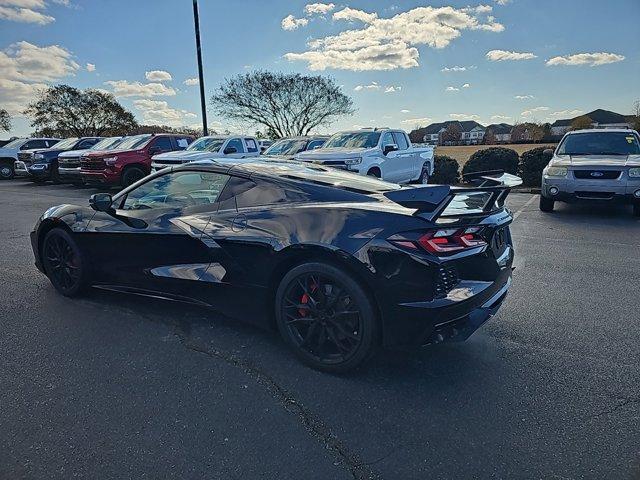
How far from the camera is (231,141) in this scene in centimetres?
1462

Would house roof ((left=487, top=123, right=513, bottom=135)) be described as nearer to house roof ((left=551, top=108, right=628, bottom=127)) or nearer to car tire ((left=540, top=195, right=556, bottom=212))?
house roof ((left=551, top=108, right=628, bottom=127))

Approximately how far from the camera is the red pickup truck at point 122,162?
13977mm

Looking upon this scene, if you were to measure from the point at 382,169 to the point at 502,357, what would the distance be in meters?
8.70

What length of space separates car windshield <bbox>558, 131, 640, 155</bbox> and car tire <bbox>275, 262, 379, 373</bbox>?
895 centimetres

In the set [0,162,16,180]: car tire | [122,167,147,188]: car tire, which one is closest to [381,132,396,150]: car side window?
[122,167,147,188]: car tire

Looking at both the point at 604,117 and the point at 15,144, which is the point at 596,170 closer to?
the point at 15,144

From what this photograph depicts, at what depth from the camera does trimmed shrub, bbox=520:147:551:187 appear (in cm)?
1417

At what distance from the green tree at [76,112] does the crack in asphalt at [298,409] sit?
148 ft

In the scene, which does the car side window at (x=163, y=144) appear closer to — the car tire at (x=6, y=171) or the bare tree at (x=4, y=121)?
the car tire at (x=6, y=171)

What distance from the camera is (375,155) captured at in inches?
443

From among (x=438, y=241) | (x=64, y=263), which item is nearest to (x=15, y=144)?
(x=64, y=263)

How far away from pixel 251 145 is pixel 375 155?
5779 mm

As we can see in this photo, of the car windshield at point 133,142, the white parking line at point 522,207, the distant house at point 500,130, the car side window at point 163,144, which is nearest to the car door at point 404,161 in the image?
the white parking line at point 522,207

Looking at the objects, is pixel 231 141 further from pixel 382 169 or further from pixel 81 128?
pixel 81 128
